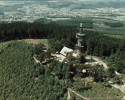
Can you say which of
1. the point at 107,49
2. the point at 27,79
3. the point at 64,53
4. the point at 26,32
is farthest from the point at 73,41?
the point at 27,79

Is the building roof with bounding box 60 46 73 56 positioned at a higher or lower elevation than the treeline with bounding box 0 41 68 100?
higher

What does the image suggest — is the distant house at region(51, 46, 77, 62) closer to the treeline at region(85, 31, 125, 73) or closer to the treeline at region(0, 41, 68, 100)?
the treeline at region(85, 31, 125, 73)

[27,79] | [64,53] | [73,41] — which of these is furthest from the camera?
[73,41]

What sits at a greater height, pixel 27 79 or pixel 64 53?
pixel 64 53

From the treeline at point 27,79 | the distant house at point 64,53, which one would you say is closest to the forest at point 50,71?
the treeline at point 27,79

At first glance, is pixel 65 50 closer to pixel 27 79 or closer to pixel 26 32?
pixel 27 79

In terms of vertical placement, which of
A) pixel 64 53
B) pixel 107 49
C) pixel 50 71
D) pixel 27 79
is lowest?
pixel 27 79

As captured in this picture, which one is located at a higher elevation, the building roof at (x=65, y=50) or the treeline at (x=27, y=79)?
the building roof at (x=65, y=50)

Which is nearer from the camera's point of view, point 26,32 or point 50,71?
point 50,71

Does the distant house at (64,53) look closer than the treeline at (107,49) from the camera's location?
No

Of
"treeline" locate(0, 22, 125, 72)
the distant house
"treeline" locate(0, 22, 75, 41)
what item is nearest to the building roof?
the distant house

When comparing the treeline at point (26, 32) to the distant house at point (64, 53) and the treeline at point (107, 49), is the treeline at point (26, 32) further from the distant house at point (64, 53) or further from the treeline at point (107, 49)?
the distant house at point (64, 53)

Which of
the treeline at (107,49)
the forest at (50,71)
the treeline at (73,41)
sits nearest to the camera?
the forest at (50,71)
